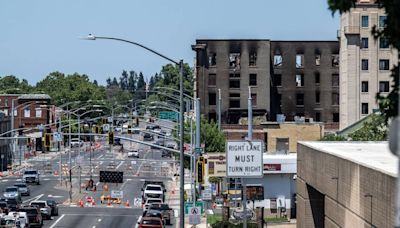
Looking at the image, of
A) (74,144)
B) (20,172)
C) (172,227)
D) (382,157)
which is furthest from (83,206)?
(74,144)

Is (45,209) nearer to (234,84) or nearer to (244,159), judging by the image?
(244,159)

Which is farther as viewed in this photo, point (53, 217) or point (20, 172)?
point (20, 172)

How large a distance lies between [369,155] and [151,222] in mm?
23456

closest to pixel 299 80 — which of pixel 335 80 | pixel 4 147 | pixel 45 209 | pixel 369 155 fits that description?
pixel 335 80

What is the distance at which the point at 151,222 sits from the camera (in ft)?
176

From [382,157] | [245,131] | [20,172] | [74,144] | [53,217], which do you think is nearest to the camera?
[382,157]

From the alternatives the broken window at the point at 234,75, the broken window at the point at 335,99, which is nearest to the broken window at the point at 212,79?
the broken window at the point at 234,75

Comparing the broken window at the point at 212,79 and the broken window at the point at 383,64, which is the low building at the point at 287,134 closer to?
the broken window at the point at 383,64

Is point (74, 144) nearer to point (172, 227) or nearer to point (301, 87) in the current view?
point (301, 87)

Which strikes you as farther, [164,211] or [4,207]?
[4,207]

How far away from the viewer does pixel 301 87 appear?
12194 centimetres

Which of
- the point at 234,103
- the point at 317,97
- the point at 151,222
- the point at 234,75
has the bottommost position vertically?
the point at 151,222

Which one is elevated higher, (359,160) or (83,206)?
(359,160)

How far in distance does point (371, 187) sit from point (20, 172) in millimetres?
93166
